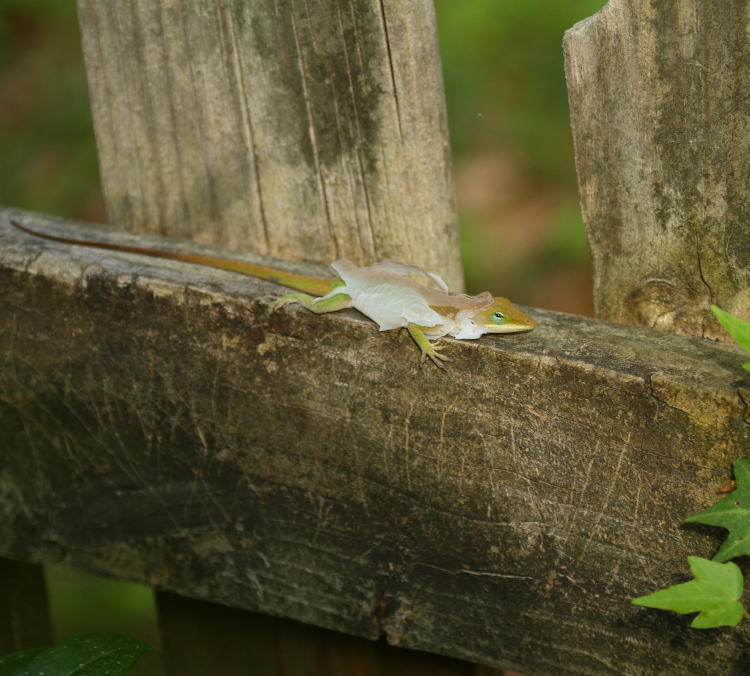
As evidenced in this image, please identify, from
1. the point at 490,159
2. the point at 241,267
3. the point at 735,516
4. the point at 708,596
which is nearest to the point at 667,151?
the point at 735,516

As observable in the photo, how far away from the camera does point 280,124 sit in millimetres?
2102

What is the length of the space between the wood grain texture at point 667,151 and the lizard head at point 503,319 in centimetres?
23

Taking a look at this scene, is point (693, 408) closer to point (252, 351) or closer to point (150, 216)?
point (252, 351)

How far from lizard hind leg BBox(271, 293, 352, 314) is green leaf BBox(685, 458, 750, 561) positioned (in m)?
0.89

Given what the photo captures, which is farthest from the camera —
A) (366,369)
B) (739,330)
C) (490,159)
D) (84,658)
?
(490,159)

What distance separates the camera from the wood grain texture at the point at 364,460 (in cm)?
169

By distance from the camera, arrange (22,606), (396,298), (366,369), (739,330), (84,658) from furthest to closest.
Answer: (22,606)
(396,298)
(366,369)
(84,658)
(739,330)

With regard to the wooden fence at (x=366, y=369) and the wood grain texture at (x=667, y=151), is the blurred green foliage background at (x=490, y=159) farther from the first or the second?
the wood grain texture at (x=667, y=151)

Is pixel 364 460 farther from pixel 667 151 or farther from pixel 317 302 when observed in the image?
pixel 667 151

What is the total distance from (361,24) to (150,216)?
32.3 inches

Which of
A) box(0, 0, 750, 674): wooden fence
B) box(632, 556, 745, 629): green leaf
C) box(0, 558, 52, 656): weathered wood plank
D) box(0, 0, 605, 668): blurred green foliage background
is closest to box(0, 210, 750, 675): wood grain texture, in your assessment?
box(0, 0, 750, 674): wooden fence

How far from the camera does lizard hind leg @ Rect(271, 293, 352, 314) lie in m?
1.95

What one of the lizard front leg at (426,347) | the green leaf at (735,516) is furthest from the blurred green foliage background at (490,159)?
the green leaf at (735,516)

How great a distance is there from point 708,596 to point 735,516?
0.16 meters
